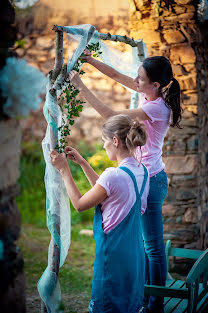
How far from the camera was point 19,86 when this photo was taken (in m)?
1.64

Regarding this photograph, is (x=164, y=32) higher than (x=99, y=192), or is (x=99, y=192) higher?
(x=164, y=32)

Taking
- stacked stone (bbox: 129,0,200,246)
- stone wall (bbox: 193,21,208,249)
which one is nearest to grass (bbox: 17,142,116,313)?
stacked stone (bbox: 129,0,200,246)

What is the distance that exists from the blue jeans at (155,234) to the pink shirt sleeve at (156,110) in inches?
14.0

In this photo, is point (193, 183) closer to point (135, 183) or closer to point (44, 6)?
point (135, 183)

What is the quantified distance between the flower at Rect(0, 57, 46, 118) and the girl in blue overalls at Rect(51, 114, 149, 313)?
622 mm

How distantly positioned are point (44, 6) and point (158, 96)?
488 cm

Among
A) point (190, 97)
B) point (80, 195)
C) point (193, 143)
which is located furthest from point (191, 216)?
point (80, 195)

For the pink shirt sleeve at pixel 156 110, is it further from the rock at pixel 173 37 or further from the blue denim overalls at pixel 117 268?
the rock at pixel 173 37

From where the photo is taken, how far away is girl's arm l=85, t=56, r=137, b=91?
8.65ft

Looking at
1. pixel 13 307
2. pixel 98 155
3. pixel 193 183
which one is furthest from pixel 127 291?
pixel 98 155

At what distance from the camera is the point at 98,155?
7047 mm

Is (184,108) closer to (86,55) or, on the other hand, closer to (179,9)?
(179,9)

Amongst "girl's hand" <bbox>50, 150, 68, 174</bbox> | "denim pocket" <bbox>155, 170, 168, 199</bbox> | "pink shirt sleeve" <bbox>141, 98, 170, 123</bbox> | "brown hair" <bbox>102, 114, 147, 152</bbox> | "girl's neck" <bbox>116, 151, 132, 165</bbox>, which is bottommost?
"denim pocket" <bbox>155, 170, 168, 199</bbox>

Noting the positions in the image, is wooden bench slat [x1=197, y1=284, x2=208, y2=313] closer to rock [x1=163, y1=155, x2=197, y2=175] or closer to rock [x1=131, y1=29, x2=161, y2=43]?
rock [x1=163, y1=155, x2=197, y2=175]
